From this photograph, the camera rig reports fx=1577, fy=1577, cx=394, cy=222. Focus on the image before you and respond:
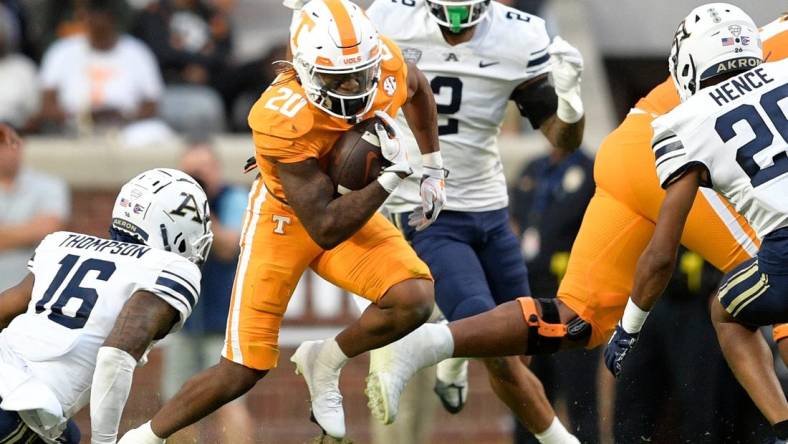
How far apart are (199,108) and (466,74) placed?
14.3 ft

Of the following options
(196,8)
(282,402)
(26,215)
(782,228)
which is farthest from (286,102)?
(196,8)

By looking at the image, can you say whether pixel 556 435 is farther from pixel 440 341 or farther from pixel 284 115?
pixel 284 115

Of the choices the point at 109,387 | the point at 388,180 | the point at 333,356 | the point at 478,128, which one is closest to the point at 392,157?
the point at 388,180

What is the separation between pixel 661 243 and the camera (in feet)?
19.5

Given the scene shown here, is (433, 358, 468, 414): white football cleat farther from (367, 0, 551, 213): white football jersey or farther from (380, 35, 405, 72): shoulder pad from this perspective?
(380, 35, 405, 72): shoulder pad

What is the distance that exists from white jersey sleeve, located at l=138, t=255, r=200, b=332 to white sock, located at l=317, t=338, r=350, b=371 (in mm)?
715

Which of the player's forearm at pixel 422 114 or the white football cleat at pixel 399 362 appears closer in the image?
→ the white football cleat at pixel 399 362

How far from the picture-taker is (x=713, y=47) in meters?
6.13

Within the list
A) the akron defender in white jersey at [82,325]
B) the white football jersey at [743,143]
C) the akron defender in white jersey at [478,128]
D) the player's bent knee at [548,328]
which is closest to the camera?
the white football jersey at [743,143]

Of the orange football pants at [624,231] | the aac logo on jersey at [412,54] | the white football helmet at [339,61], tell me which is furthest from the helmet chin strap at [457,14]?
the orange football pants at [624,231]

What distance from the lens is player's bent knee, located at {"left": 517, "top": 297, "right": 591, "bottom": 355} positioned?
6582 mm

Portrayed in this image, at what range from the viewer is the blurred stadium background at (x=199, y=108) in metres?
10.5

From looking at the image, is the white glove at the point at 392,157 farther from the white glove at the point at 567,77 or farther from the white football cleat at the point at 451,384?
the white football cleat at the point at 451,384

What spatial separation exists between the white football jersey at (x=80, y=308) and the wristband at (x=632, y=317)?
5.55 feet
